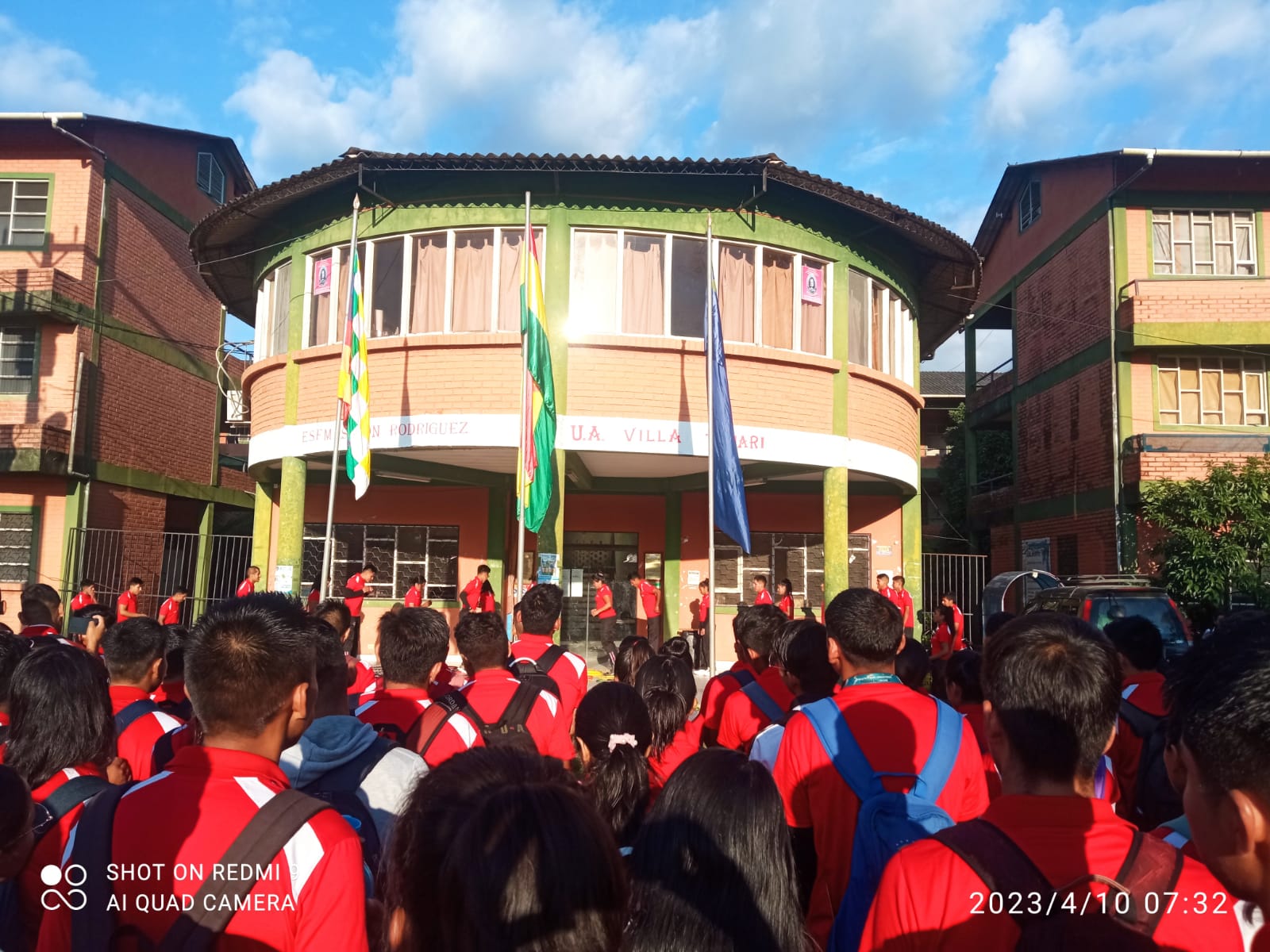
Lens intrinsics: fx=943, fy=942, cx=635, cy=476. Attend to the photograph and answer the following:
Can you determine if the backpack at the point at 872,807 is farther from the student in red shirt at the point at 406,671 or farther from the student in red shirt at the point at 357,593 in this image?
the student in red shirt at the point at 357,593

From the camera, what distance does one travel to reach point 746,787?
1.98 metres

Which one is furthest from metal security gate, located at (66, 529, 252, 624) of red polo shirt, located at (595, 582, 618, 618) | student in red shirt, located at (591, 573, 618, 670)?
red polo shirt, located at (595, 582, 618, 618)

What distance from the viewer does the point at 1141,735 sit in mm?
4020

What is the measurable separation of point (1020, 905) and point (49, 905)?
2.11m

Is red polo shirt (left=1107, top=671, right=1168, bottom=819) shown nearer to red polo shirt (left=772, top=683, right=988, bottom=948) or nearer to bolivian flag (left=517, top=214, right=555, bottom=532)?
red polo shirt (left=772, top=683, right=988, bottom=948)

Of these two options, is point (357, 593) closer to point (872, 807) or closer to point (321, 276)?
point (321, 276)

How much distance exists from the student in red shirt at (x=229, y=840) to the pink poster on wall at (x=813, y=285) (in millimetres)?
13083

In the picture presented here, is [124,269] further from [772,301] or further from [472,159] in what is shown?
[772,301]

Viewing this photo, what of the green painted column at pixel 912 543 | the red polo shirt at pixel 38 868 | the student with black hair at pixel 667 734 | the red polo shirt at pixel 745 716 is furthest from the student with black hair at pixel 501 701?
the green painted column at pixel 912 543

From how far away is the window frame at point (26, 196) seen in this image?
19.5 meters

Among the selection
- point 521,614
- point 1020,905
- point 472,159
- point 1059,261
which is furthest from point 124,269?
point 1020,905

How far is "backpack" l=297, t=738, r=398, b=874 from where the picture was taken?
2760 millimetres

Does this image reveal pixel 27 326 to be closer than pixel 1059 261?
Yes

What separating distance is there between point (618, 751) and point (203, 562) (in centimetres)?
1929
